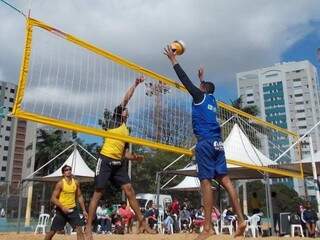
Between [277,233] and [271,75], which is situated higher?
[271,75]

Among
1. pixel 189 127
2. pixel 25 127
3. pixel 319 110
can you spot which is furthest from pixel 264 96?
pixel 189 127

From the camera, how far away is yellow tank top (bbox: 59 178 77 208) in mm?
6676

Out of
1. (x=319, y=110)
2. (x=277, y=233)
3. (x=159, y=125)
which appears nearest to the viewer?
(x=159, y=125)

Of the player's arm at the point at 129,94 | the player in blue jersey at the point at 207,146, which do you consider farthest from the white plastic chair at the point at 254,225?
the player in blue jersey at the point at 207,146

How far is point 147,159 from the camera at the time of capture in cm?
5691

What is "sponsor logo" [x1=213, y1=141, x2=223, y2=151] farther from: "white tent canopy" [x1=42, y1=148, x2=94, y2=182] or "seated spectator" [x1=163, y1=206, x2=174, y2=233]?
"white tent canopy" [x1=42, y1=148, x2=94, y2=182]

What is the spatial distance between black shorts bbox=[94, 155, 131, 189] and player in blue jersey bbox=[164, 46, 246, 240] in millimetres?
1782

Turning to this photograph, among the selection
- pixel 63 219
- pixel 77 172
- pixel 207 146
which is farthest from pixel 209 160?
pixel 77 172

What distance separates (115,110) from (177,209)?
44.8 ft

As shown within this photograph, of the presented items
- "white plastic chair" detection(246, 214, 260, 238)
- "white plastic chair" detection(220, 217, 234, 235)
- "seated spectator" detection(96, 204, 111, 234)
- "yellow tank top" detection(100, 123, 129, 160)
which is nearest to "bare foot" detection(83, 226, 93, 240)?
"yellow tank top" detection(100, 123, 129, 160)

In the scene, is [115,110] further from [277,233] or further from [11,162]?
[11,162]

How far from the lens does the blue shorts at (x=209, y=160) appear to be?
5102mm

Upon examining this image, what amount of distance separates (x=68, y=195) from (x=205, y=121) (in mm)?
2753

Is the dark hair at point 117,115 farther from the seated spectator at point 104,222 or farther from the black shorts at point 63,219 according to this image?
the seated spectator at point 104,222
